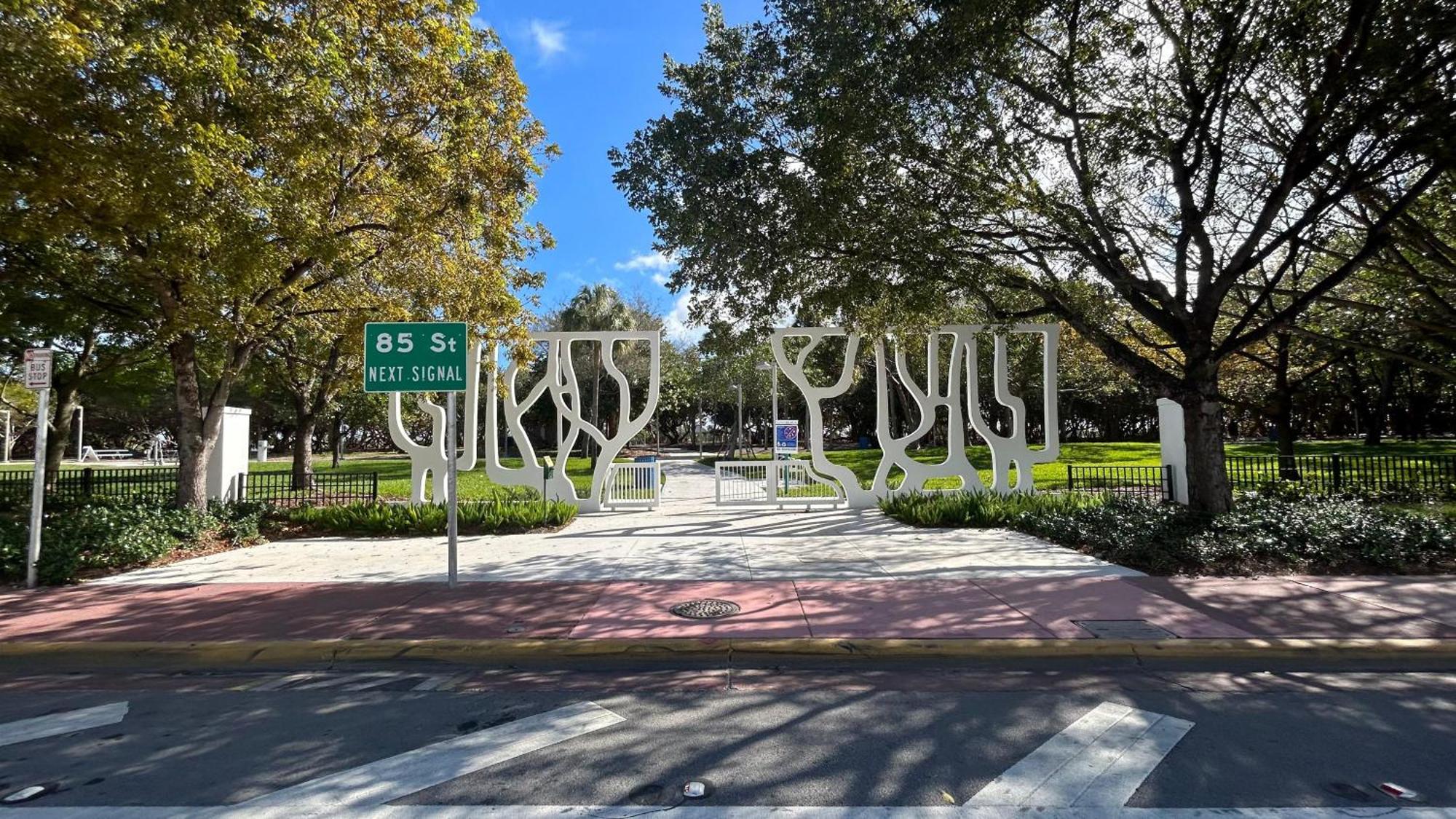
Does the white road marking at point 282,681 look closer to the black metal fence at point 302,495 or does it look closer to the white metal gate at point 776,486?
the black metal fence at point 302,495

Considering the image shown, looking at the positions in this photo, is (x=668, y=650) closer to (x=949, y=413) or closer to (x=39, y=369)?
(x=39, y=369)

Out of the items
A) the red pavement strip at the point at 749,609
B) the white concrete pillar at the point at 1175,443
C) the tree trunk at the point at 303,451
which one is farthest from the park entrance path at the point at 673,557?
the tree trunk at the point at 303,451

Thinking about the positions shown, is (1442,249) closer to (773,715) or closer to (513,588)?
(773,715)

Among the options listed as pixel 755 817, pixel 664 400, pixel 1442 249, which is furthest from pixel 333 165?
pixel 664 400

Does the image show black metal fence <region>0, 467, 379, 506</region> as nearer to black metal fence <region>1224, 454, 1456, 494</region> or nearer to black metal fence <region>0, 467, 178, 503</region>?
black metal fence <region>0, 467, 178, 503</region>

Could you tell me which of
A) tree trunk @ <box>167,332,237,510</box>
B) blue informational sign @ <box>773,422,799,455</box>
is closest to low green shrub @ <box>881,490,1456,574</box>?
blue informational sign @ <box>773,422,799,455</box>

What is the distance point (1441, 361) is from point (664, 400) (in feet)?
109

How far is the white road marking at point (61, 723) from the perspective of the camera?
4320 mm

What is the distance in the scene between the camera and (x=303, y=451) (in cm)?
1836

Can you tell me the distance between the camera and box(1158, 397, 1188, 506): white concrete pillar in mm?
13938

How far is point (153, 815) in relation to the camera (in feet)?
10.9

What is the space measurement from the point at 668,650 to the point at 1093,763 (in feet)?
10.2

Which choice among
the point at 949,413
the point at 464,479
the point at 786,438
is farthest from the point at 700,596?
the point at 464,479

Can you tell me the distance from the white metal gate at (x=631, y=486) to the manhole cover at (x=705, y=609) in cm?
842
